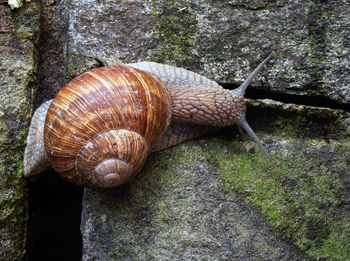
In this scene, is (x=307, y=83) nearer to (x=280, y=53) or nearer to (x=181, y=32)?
(x=280, y=53)

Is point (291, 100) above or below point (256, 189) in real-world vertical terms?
above

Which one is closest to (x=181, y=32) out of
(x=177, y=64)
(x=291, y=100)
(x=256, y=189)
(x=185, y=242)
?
(x=177, y=64)

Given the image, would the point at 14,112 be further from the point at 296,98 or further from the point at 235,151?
the point at 296,98

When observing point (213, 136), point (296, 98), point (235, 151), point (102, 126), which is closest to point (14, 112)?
point (102, 126)

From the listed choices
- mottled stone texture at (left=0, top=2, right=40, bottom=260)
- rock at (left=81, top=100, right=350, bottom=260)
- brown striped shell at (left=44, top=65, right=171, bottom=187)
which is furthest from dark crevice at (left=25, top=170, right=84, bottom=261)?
brown striped shell at (left=44, top=65, right=171, bottom=187)

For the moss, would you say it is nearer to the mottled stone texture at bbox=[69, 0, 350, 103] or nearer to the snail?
the snail
